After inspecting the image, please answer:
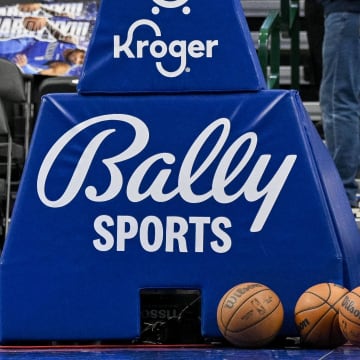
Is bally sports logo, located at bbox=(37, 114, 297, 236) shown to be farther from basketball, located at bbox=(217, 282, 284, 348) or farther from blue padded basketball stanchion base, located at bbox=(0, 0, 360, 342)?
basketball, located at bbox=(217, 282, 284, 348)

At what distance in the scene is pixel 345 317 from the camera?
3.29m

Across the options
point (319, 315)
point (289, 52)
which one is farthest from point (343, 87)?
point (289, 52)

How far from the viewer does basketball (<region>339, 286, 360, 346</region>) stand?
10.7 ft

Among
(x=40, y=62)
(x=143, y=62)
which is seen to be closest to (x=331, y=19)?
(x=143, y=62)

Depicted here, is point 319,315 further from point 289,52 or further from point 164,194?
point 289,52

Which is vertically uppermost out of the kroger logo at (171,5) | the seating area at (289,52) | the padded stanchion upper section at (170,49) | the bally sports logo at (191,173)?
the kroger logo at (171,5)

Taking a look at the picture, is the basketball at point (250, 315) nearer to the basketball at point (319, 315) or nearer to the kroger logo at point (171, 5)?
the basketball at point (319, 315)

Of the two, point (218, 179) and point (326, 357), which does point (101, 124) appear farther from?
point (326, 357)

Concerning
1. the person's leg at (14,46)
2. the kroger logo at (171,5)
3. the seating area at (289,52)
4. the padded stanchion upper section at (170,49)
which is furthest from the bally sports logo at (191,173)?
the person's leg at (14,46)

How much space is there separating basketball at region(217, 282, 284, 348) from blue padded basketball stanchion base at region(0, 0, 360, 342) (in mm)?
137

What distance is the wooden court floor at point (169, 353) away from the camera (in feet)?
10.6

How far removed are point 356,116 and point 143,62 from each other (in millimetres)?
1671

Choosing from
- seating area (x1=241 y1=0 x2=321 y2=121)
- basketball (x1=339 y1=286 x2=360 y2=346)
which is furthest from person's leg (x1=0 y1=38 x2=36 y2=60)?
basketball (x1=339 y1=286 x2=360 y2=346)

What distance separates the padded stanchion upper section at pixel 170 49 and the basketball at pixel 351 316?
2.58ft
